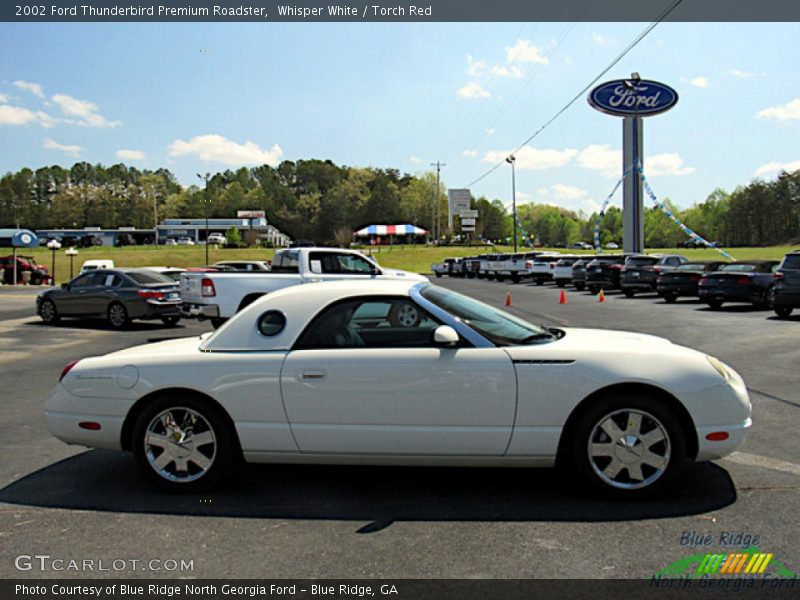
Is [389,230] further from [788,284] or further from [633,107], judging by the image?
[788,284]

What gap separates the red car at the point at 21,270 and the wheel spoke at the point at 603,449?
47.0 m

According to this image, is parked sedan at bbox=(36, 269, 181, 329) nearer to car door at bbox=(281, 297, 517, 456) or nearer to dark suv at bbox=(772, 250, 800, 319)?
car door at bbox=(281, 297, 517, 456)

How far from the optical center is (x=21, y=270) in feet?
148

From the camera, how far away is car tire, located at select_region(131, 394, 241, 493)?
4832 millimetres

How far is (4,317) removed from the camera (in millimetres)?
21172

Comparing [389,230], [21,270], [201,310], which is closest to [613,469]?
[201,310]

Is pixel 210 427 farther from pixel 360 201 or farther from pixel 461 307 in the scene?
pixel 360 201

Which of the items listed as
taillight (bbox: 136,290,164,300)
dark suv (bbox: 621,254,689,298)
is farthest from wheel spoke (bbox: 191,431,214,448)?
dark suv (bbox: 621,254,689,298)

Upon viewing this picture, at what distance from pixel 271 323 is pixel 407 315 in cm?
96

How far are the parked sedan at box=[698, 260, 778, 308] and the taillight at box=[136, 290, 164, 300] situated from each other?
1517cm

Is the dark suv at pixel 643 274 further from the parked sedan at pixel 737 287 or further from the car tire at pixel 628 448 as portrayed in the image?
the car tire at pixel 628 448
